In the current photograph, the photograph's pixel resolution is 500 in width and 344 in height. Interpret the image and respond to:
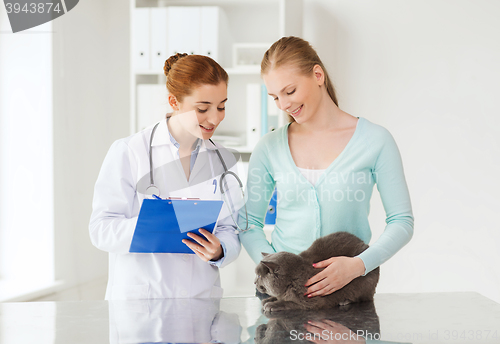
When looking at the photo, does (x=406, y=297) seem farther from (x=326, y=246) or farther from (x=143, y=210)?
(x=143, y=210)

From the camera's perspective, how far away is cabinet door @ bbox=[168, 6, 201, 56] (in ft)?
7.36

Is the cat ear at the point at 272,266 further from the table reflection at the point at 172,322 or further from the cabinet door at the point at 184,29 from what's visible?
the cabinet door at the point at 184,29

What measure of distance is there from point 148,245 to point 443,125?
6.44 feet

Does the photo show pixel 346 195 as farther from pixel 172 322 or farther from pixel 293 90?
pixel 172 322

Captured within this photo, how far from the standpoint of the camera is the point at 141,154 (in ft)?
4.32

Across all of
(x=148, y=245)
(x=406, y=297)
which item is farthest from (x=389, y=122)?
(x=148, y=245)

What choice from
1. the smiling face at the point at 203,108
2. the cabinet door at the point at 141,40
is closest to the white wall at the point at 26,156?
the cabinet door at the point at 141,40

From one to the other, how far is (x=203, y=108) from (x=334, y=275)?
62 cm

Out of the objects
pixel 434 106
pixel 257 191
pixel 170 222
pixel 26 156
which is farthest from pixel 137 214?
pixel 434 106

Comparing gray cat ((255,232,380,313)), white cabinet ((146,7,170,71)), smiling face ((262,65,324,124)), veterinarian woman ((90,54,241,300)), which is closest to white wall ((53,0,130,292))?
white cabinet ((146,7,170,71))

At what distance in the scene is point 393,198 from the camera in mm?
1196

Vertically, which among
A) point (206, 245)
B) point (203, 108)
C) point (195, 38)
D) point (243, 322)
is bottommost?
point (243, 322)

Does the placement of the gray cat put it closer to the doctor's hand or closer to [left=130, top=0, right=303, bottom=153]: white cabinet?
the doctor's hand

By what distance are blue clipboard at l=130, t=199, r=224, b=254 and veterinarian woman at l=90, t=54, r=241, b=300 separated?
0.21 feet
